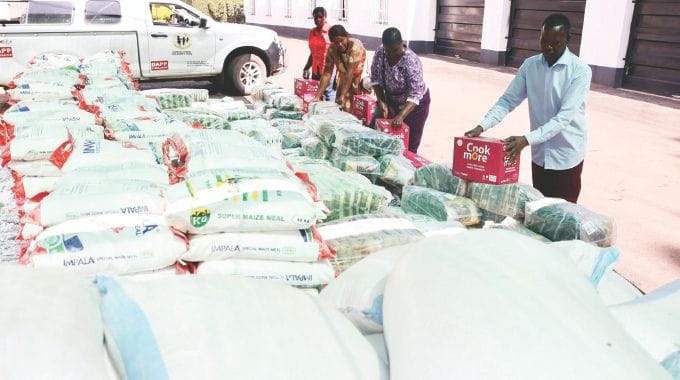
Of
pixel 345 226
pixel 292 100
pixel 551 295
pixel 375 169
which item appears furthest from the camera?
pixel 292 100

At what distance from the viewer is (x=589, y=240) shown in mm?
2520

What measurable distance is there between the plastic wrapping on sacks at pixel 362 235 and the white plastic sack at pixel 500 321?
990 millimetres

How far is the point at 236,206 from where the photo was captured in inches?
82.3

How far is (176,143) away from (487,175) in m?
1.61

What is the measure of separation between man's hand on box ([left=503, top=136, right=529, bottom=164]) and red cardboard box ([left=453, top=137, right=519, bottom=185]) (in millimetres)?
24

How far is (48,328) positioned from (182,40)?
869 cm

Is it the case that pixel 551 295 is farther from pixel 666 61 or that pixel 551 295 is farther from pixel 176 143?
pixel 666 61

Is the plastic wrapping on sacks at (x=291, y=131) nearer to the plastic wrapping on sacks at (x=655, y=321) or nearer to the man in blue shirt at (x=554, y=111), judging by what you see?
the man in blue shirt at (x=554, y=111)

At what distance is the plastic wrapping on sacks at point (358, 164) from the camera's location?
3.59m

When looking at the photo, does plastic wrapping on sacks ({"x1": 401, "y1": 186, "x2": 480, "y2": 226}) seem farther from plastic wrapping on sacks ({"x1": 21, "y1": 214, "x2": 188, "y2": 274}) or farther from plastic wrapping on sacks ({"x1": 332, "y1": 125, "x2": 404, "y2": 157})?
plastic wrapping on sacks ({"x1": 21, "y1": 214, "x2": 188, "y2": 274})

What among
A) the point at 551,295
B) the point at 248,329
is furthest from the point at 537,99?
the point at 248,329

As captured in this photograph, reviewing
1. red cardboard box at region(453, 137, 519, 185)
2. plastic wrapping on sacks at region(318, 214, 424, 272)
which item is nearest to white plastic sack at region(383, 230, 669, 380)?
plastic wrapping on sacks at region(318, 214, 424, 272)

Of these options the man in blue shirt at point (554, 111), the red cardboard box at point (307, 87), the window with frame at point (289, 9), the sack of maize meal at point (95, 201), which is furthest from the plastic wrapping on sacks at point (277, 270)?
the window with frame at point (289, 9)

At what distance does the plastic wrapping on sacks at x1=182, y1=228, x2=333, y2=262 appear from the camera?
81.1 inches
